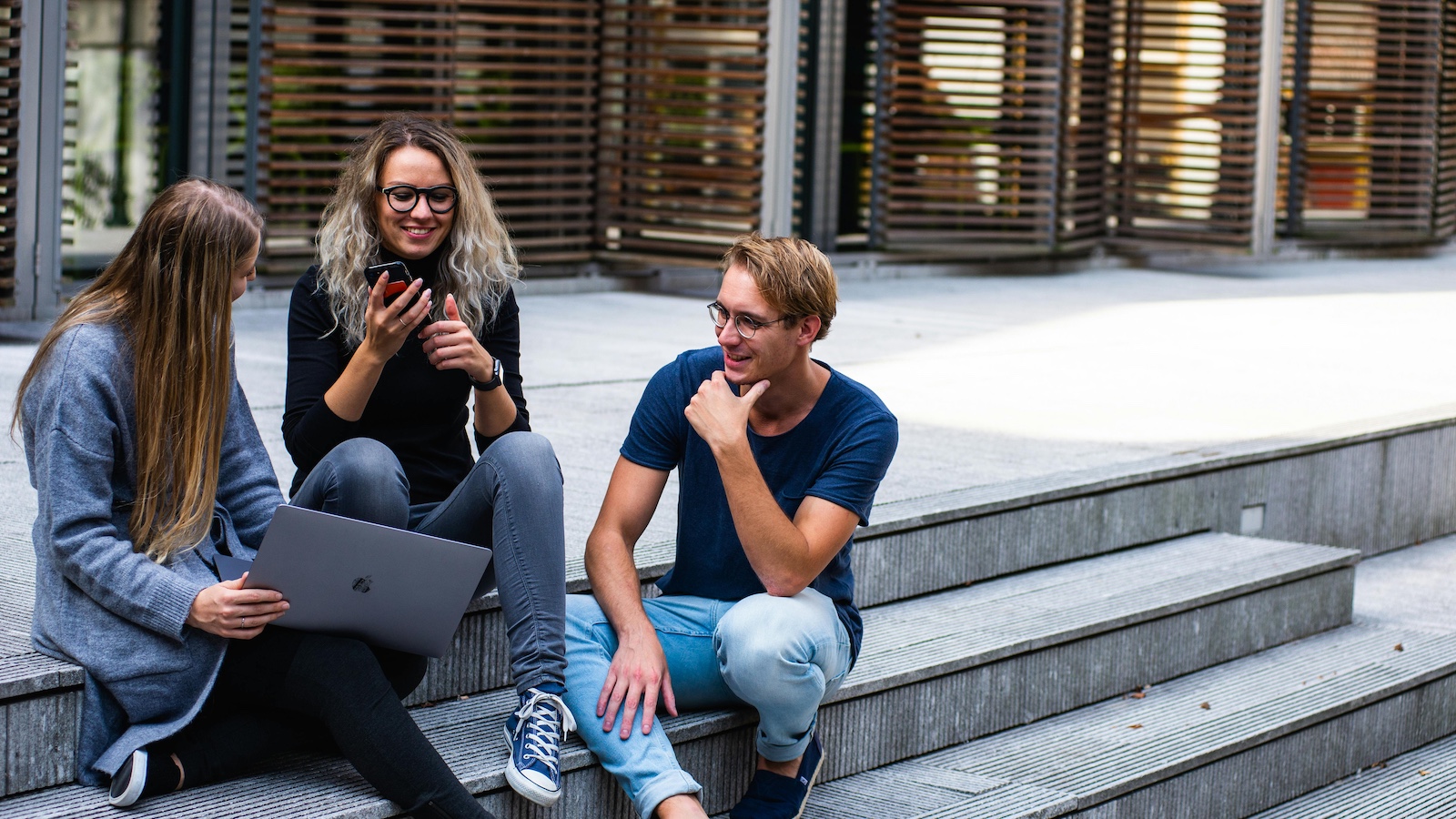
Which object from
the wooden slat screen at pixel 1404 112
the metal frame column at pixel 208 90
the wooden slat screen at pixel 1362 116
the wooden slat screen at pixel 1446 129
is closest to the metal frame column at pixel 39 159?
the metal frame column at pixel 208 90

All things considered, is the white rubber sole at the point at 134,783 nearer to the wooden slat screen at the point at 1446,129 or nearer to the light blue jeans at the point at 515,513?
the light blue jeans at the point at 515,513

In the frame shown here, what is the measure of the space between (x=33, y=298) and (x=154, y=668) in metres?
5.01

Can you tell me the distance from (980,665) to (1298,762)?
101 centimetres

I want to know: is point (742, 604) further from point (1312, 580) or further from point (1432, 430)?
point (1432, 430)

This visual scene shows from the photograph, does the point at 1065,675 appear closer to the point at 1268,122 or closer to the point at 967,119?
the point at 967,119

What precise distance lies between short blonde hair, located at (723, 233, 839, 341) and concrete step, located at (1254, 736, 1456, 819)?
205cm

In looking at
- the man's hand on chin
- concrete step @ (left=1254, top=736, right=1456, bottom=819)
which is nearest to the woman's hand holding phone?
the man's hand on chin

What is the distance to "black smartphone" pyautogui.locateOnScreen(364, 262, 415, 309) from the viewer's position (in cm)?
294

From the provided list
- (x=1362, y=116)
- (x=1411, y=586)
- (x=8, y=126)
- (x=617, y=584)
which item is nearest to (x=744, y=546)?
(x=617, y=584)

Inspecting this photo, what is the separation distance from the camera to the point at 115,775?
264 centimetres

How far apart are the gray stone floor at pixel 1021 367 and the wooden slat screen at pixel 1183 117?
1129mm

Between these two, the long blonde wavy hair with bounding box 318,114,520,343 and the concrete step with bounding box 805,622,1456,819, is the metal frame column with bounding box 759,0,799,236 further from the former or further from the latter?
the long blonde wavy hair with bounding box 318,114,520,343

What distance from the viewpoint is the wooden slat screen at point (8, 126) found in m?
6.82

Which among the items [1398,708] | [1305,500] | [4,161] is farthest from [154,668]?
[4,161]
